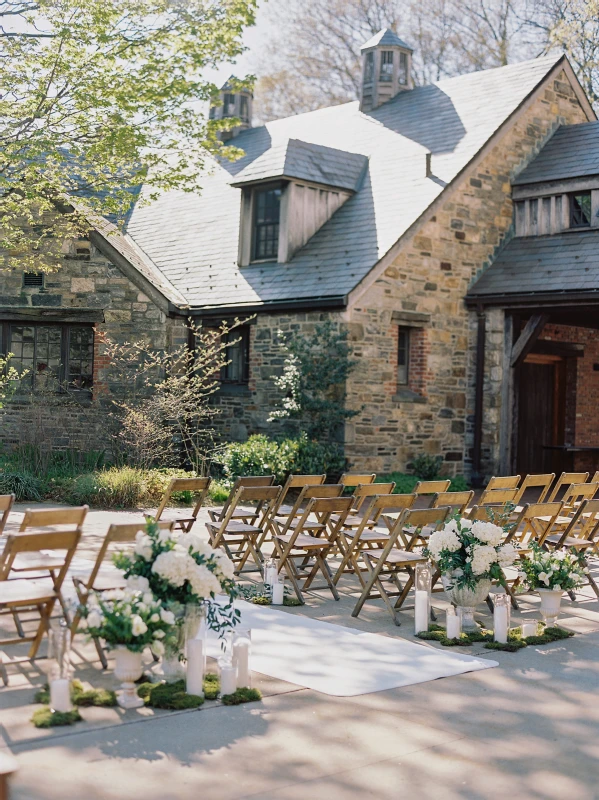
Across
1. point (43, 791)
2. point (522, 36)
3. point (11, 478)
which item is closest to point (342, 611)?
point (43, 791)

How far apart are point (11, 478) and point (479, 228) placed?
365 inches

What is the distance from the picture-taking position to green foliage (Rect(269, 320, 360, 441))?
16.2 m

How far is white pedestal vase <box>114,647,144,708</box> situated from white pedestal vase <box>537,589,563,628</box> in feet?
11.3

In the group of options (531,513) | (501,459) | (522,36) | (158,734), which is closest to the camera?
(158,734)

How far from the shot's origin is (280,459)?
615 inches

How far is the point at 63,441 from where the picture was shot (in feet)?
57.8

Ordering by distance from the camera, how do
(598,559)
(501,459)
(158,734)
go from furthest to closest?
1. (501,459)
2. (598,559)
3. (158,734)

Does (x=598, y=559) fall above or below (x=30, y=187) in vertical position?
below

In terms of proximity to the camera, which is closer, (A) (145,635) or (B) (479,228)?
(A) (145,635)

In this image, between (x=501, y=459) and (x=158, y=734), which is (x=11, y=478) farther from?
(x=158, y=734)

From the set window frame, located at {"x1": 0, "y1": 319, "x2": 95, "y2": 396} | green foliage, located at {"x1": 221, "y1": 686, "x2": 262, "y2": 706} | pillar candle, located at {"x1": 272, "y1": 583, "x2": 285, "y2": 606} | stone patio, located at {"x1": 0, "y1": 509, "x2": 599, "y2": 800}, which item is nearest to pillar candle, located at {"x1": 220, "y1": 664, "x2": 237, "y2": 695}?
green foliage, located at {"x1": 221, "y1": 686, "x2": 262, "y2": 706}

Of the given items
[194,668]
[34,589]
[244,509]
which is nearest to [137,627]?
[194,668]

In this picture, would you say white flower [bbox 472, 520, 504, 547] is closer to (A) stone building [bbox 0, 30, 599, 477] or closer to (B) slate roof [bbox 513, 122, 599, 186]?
(A) stone building [bbox 0, 30, 599, 477]

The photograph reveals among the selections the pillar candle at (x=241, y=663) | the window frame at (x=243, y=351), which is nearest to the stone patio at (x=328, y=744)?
the pillar candle at (x=241, y=663)
